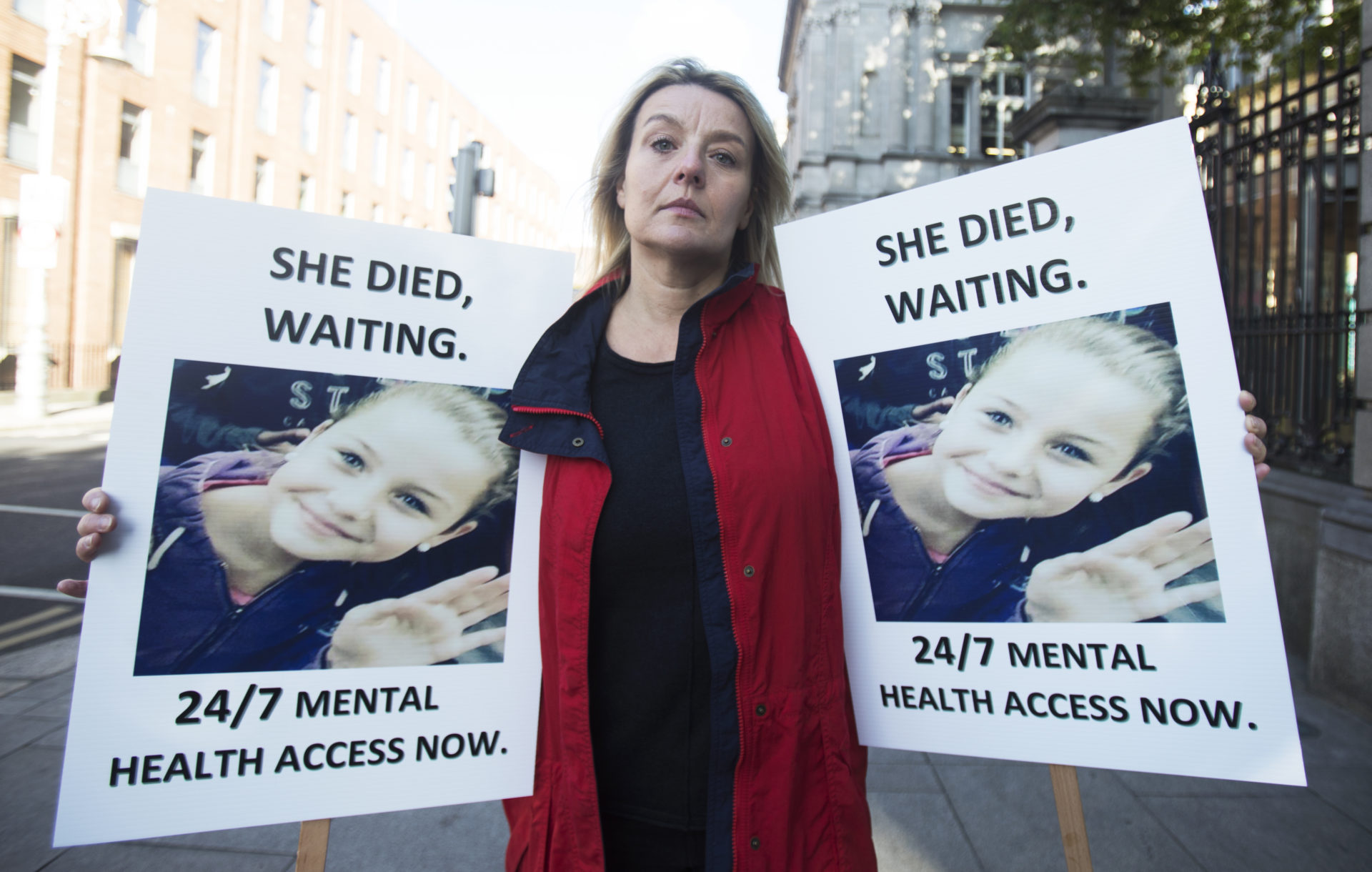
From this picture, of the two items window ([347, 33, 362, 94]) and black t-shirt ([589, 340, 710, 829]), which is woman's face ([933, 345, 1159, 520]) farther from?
window ([347, 33, 362, 94])

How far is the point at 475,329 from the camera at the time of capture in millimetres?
1681

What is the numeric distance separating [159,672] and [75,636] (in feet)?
14.8

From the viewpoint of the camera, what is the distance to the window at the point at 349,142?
3130 cm

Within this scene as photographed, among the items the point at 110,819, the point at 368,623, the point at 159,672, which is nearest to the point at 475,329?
the point at 368,623

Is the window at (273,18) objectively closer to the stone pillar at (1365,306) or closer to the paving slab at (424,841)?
the paving slab at (424,841)

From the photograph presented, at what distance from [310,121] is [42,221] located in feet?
54.8

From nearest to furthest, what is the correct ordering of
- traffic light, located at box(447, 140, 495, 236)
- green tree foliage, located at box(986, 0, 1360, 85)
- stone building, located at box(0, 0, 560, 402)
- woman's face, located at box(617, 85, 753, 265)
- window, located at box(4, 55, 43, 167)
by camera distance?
woman's face, located at box(617, 85, 753, 265) → traffic light, located at box(447, 140, 495, 236) → green tree foliage, located at box(986, 0, 1360, 85) → window, located at box(4, 55, 43, 167) → stone building, located at box(0, 0, 560, 402)

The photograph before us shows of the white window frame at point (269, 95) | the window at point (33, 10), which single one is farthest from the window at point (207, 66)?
the window at point (33, 10)

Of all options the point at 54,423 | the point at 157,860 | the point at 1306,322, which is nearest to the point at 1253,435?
the point at 157,860

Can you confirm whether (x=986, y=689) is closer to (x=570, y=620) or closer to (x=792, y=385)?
(x=792, y=385)

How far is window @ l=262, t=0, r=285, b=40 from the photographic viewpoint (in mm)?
25656

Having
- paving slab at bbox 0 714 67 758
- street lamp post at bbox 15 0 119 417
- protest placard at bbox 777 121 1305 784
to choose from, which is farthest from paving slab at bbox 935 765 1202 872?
street lamp post at bbox 15 0 119 417

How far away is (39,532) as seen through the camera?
278 inches

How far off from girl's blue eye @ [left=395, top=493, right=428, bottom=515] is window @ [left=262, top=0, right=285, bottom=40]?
98.5 feet
